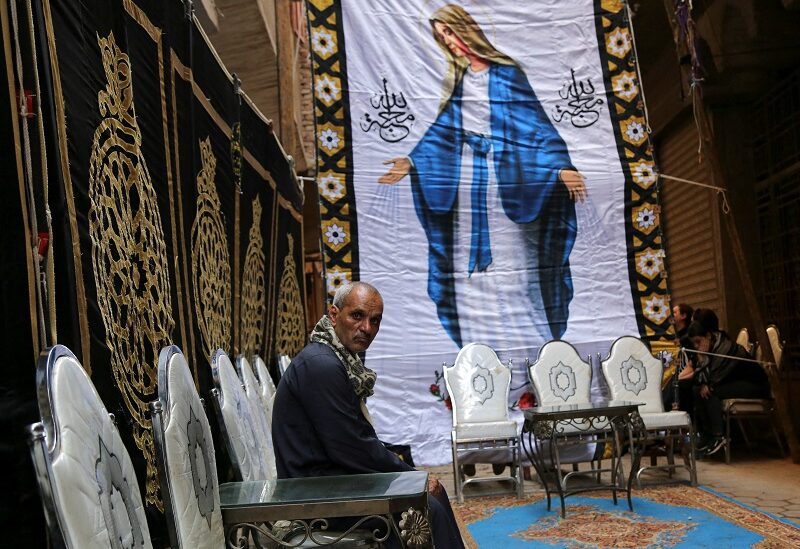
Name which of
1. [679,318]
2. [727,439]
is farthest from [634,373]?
[679,318]

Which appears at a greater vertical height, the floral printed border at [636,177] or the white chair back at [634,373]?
the floral printed border at [636,177]

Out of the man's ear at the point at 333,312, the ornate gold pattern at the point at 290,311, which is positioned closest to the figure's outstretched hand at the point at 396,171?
the ornate gold pattern at the point at 290,311

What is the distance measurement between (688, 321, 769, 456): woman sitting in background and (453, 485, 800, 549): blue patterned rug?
1692mm

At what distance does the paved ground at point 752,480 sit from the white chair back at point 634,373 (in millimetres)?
617

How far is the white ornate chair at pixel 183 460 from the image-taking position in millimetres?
2133

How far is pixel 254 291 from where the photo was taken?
541 centimetres

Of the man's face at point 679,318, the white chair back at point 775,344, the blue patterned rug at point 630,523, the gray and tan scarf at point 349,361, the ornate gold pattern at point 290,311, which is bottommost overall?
the blue patterned rug at point 630,523

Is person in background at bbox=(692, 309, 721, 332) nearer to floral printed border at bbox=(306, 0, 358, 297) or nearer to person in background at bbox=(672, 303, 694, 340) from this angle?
person in background at bbox=(672, 303, 694, 340)

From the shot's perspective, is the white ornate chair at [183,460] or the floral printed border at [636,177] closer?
the white ornate chair at [183,460]

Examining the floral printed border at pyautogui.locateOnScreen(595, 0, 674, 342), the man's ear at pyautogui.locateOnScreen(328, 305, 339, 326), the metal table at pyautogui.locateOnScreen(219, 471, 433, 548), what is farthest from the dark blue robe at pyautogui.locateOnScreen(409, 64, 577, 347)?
the metal table at pyautogui.locateOnScreen(219, 471, 433, 548)

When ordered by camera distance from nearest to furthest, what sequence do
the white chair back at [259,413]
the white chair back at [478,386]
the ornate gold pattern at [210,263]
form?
the ornate gold pattern at [210,263] → the white chair back at [259,413] → the white chair back at [478,386]

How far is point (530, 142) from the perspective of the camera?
806 centimetres

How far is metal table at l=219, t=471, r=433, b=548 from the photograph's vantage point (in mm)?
2400

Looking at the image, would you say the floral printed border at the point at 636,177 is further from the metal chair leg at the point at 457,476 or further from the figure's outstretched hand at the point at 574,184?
the metal chair leg at the point at 457,476
